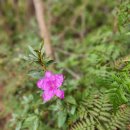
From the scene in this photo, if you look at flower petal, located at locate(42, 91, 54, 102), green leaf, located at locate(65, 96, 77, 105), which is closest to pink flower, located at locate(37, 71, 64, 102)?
flower petal, located at locate(42, 91, 54, 102)

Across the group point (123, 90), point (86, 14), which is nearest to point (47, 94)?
point (123, 90)

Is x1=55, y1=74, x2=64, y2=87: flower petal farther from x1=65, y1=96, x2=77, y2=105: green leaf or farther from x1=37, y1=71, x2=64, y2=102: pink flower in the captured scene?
x1=65, y1=96, x2=77, y2=105: green leaf

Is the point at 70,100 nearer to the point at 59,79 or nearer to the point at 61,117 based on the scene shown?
the point at 61,117

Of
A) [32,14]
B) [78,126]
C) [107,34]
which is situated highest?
[32,14]

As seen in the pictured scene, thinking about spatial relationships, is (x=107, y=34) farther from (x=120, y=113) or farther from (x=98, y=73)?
(x=120, y=113)

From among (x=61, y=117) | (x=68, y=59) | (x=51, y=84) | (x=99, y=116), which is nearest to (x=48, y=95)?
(x=51, y=84)

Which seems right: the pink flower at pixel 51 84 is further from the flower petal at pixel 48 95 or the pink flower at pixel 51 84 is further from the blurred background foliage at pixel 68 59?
the blurred background foliage at pixel 68 59

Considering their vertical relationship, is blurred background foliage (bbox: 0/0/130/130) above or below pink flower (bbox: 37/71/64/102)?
above

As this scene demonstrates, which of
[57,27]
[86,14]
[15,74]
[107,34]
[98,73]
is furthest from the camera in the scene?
[57,27]
